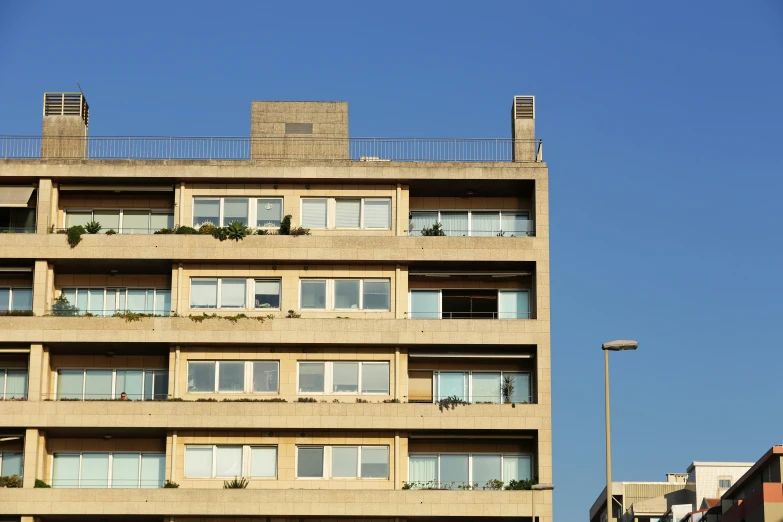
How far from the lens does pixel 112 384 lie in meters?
67.6

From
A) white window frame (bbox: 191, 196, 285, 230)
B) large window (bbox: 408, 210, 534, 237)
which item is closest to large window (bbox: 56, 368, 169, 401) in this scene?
white window frame (bbox: 191, 196, 285, 230)

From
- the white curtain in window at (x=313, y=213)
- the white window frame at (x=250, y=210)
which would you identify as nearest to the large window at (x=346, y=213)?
the white curtain in window at (x=313, y=213)

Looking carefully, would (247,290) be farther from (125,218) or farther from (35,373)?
(35,373)

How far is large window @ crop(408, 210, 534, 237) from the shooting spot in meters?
69.6

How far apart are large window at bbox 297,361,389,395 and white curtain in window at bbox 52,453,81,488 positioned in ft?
39.0

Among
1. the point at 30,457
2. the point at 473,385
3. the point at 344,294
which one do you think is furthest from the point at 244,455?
the point at 473,385

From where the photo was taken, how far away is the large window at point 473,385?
220 feet

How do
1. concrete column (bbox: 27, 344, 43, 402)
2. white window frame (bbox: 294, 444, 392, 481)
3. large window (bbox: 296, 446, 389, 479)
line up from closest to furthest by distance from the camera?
white window frame (bbox: 294, 444, 392, 481)
large window (bbox: 296, 446, 389, 479)
concrete column (bbox: 27, 344, 43, 402)

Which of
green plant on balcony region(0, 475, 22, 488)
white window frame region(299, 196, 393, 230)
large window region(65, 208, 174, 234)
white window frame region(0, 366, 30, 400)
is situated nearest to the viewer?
green plant on balcony region(0, 475, 22, 488)

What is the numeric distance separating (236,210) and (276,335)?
7.40 m

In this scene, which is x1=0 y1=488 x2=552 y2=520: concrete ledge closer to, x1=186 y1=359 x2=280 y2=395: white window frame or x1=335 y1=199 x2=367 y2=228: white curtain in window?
x1=186 y1=359 x2=280 y2=395: white window frame

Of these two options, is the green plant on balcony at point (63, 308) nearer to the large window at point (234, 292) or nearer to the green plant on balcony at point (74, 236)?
the green plant on balcony at point (74, 236)

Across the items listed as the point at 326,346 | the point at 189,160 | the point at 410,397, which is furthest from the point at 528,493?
the point at 189,160

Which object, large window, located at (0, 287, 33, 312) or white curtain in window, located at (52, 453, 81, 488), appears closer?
white curtain in window, located at (52, 453, 81, 488)
